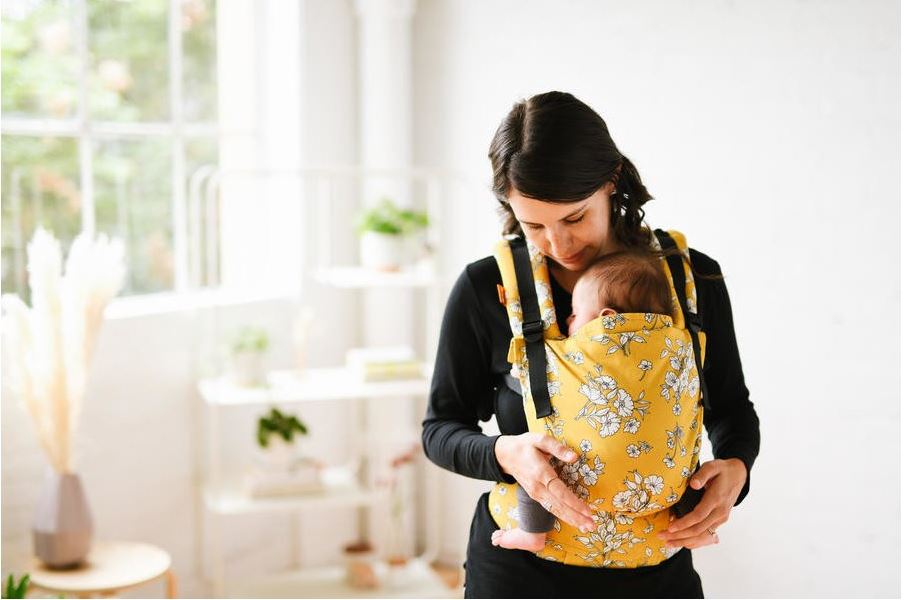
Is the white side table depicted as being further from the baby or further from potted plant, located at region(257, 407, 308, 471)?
the baby

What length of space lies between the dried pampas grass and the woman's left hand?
160 centimetres

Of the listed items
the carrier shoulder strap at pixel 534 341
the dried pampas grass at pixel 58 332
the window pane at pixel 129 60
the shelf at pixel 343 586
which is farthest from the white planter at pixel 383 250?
the carrier shoulder strap at pixel 534 341

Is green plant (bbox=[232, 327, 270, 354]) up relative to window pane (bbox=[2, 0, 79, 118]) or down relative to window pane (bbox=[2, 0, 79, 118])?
down

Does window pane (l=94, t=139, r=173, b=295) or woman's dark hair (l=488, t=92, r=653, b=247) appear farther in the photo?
window pane (l=94, t=139, r=173, b=295)

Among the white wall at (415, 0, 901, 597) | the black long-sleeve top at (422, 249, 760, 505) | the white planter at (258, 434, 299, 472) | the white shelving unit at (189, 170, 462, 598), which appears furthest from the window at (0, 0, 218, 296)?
the black long-sleeve top at (422, 249, 760, 505)

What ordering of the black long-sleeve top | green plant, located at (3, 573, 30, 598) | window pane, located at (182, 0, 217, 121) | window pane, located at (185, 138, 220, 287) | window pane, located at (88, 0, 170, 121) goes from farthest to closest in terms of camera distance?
window pane, located at (182, 0, 217, 121) → window pane, located at (185, 138, 220, 287) → window pane, located at (88, 0, 170, 121) → green plant, located at (3, 573, 30, 598) → the black long-sleeve top

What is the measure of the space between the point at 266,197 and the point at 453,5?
0.96 metres

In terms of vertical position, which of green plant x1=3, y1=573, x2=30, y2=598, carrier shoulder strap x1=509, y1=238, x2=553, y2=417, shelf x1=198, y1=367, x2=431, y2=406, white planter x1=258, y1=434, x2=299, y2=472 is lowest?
green plant x1=3, y1=573, x2=30, y2=598

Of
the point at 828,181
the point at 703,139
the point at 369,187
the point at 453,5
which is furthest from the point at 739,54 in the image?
the point at 369,187

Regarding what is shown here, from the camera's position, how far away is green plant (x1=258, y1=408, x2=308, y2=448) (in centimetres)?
295

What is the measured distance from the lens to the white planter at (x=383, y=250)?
3.11 m

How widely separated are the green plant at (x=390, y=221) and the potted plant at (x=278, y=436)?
2.16 feet

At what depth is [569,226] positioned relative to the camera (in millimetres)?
1337

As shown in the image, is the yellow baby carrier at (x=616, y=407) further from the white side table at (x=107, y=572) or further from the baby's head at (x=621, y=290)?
the white side table at (x=107, y=572)
